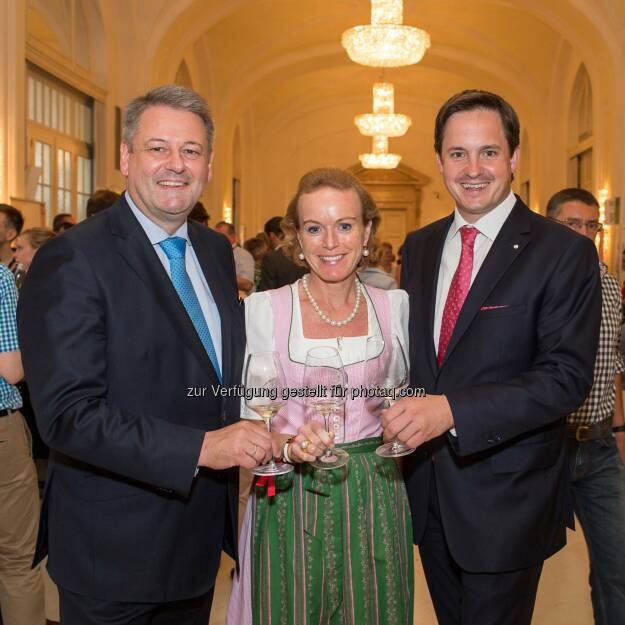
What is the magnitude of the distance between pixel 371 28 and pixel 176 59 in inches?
137

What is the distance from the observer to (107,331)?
1994mm

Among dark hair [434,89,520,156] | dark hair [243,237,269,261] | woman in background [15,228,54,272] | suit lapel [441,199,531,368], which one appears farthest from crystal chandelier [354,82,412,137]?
suit lapel [441,199,531,368]

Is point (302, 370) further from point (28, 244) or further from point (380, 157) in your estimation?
point (380, 157)

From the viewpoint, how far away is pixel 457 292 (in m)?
2.44

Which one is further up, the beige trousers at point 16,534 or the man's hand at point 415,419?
the man's hand at point 415,419

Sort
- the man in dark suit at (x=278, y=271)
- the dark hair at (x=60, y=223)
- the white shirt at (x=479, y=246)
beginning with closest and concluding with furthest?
1. the white shirt at (x=479, y=246)
2. the man in dark suit at (x=278, y=271)
3. the dark hair at (x=60, y=223)

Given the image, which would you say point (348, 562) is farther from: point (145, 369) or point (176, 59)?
point (176, 59)

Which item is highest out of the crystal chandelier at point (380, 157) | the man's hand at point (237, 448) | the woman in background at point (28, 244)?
the crystal chandelier at point (380, 157)

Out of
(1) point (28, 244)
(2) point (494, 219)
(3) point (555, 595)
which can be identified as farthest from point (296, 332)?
(1) point (28, 244)

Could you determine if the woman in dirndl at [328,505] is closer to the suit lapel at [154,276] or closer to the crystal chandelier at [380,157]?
the suit lapel at [154,276]

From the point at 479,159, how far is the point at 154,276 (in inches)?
→ 43.9

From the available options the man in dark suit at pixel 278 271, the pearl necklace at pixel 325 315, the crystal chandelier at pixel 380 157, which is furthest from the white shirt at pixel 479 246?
the crystal chandelier at pixel 380 157

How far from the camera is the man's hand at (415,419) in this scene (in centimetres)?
209

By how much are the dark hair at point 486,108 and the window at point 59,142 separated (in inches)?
280
